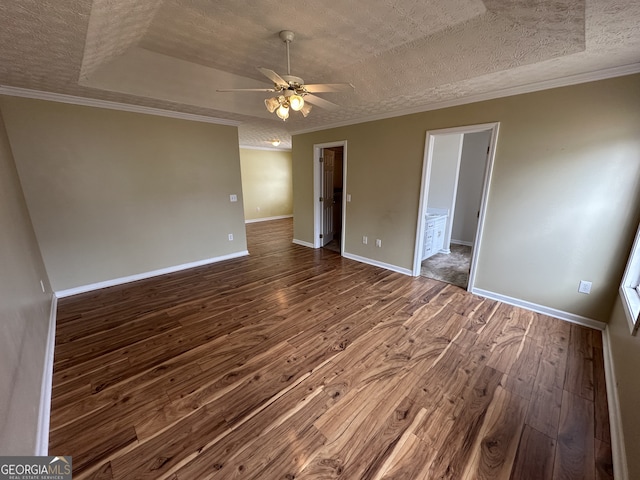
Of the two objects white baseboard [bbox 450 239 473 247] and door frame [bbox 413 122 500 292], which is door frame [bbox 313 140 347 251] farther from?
white baseboard [bbox 450 239 473 247]

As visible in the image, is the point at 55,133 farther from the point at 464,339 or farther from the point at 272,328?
the point at 464,339

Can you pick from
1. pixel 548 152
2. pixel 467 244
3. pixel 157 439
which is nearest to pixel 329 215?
pixel 467 244

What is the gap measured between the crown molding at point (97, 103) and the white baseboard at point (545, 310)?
15.0 feet

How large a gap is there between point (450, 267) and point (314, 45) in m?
3.72

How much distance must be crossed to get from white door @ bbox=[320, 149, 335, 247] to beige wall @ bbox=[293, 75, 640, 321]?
1772 mm

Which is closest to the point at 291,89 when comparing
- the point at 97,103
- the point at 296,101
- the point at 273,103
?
the point at 296,101

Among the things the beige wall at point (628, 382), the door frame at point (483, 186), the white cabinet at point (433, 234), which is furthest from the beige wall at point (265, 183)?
the beige wall at point (628, 382)

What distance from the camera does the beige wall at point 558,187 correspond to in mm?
2201

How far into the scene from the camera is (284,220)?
8.57 meters

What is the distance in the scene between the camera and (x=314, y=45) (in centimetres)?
221

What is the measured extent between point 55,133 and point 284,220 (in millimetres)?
6049

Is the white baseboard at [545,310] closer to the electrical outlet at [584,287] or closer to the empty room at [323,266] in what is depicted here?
the empty room at [323,266]

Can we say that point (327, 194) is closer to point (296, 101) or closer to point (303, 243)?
point (303, 243)

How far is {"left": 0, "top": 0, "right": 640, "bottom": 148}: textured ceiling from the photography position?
62.1 inches
